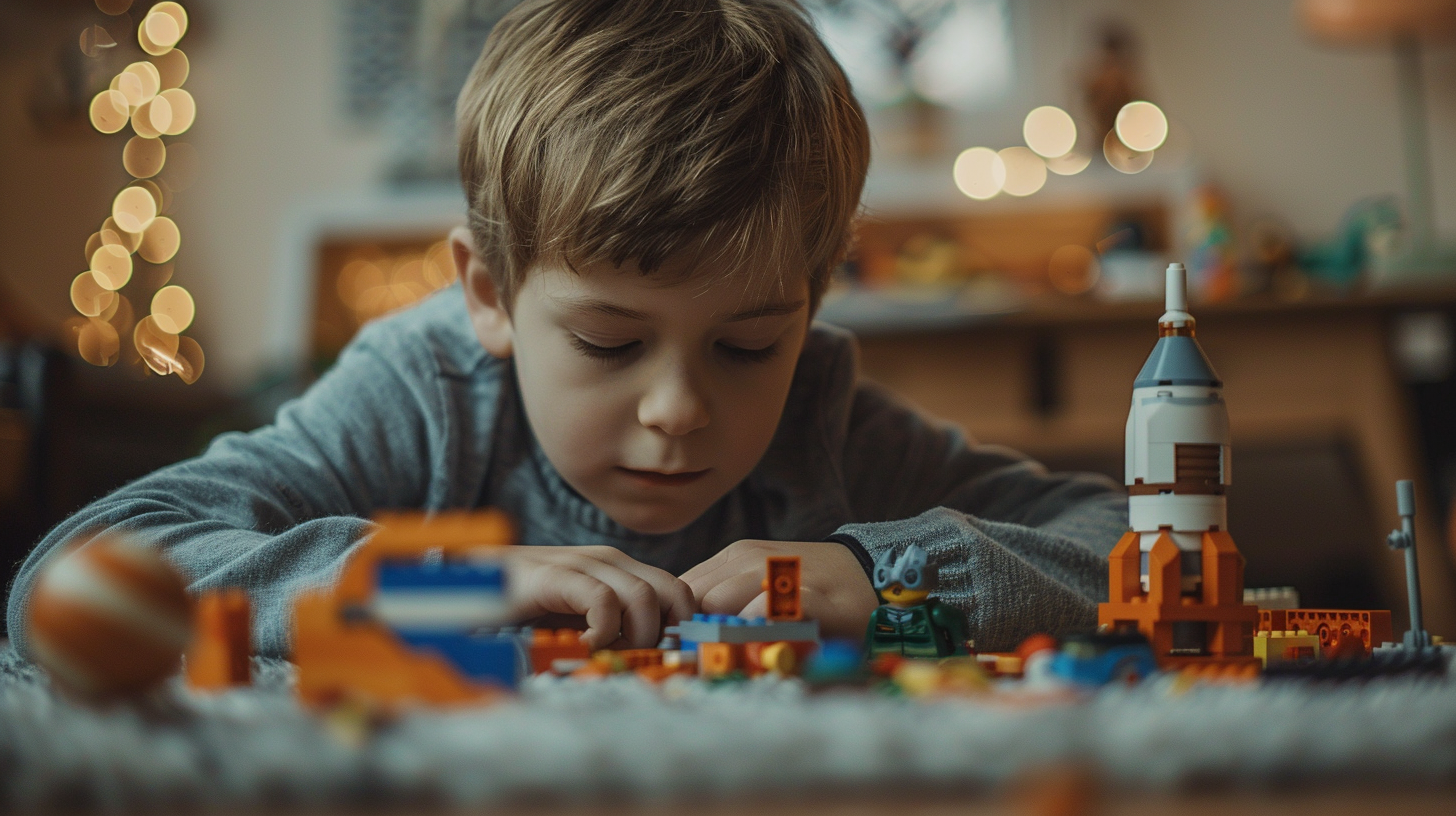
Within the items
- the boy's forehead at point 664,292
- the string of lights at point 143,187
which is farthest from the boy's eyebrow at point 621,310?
the string of lights at point 143,187

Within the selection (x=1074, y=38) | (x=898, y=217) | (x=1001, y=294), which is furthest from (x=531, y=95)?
(x=1074, y=38)

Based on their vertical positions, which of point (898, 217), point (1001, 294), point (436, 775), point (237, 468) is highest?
point (898, 217)

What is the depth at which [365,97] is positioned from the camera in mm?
2707

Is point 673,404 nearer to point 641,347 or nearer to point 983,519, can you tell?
point 641,347

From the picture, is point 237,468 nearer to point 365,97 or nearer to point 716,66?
point 716,66

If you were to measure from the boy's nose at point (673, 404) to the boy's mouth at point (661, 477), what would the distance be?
6cm

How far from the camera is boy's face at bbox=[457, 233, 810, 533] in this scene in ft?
2.07

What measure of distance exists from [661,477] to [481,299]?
22 cm

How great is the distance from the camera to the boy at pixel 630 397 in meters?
0.61

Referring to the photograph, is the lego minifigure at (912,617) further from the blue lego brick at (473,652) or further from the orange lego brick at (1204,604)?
the blue lego brick at (473,652)

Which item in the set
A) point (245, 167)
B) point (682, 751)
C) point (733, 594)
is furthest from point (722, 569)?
point (245, 167)

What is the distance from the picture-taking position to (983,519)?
0.71 m

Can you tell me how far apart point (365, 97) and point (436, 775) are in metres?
2.70

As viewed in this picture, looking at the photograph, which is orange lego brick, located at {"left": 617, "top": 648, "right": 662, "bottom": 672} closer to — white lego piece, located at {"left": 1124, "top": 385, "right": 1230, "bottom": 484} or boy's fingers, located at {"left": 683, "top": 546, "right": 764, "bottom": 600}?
boy's fingers, located at {"left": 683, "top": 546, "right": 764, "bottom": 600}
